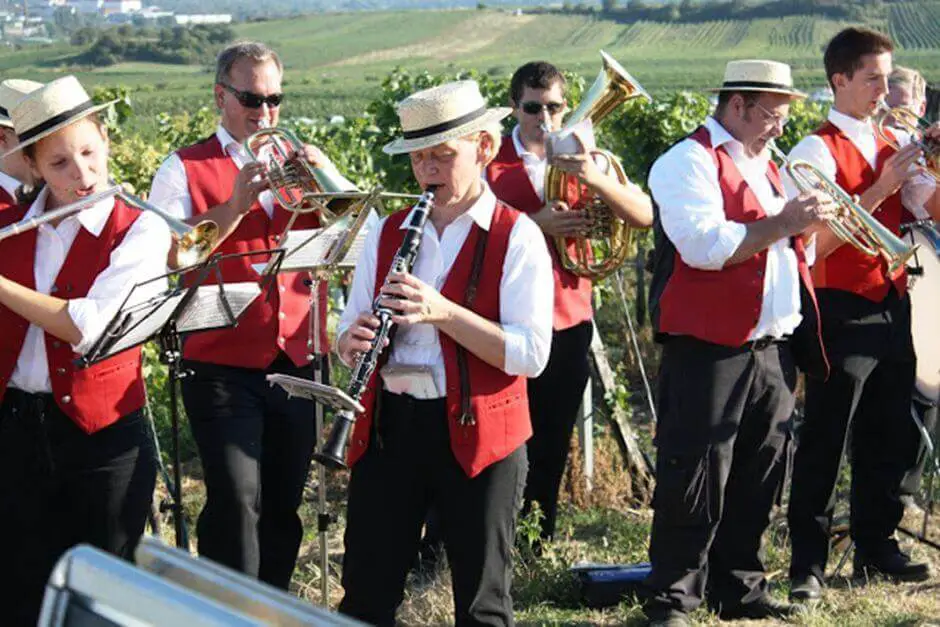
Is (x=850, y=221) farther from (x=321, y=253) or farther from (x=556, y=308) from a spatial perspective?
(x=321, y=253)

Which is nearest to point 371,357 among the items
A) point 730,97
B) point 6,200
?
point 6,200

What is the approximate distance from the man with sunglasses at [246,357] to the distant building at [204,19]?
25701 mm

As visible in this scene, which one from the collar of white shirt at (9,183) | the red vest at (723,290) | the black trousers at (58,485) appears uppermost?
the collar of white shirt at (9,183)

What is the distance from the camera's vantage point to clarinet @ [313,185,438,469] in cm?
386

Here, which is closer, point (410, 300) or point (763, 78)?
point (410, 300)

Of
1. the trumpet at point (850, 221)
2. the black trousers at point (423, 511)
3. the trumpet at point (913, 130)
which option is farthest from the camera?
the trumpet at point (913, 130)

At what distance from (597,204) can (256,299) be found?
1742 mm

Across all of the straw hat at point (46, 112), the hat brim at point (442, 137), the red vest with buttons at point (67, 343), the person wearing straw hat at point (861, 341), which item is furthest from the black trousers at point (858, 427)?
the straw hat at point (46, 112)

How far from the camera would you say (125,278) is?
4145 mm

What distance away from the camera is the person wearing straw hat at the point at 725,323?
502 cm

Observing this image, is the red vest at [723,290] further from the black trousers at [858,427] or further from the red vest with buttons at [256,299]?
the red vest with buttons at [256,299]

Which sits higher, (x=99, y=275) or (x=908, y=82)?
(x=908, y=82)

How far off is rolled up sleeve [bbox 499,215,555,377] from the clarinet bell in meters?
0.50

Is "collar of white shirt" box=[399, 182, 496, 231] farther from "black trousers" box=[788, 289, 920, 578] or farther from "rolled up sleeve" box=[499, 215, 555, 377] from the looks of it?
"black trousers" box=[788, 289, 920, 578]
